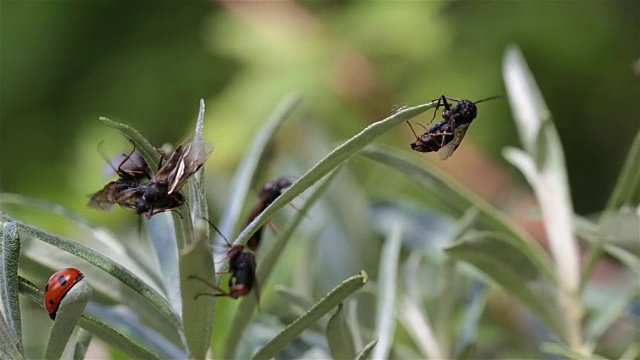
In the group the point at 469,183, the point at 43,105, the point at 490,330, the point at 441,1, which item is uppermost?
the point at 441,1

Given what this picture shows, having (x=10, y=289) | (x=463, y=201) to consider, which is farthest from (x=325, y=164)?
(x=463, y=201)

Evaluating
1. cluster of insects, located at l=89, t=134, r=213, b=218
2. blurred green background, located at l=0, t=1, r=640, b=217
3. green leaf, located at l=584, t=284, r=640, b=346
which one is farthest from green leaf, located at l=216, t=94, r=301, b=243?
blurred green background, located at l=0, t=1, r=640, b=217

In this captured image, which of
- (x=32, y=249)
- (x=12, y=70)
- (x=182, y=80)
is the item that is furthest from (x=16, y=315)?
(x=12, y=70)

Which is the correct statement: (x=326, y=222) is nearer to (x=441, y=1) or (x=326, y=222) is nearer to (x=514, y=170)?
(x=514, y=170)

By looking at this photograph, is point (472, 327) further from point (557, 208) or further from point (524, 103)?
point (524, 103)

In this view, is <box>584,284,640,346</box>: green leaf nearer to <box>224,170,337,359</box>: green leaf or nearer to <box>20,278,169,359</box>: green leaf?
<box>224,170,337,359</box>: green leaf

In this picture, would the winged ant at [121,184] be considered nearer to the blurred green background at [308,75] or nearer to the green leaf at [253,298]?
the green leaf at [253,298]
